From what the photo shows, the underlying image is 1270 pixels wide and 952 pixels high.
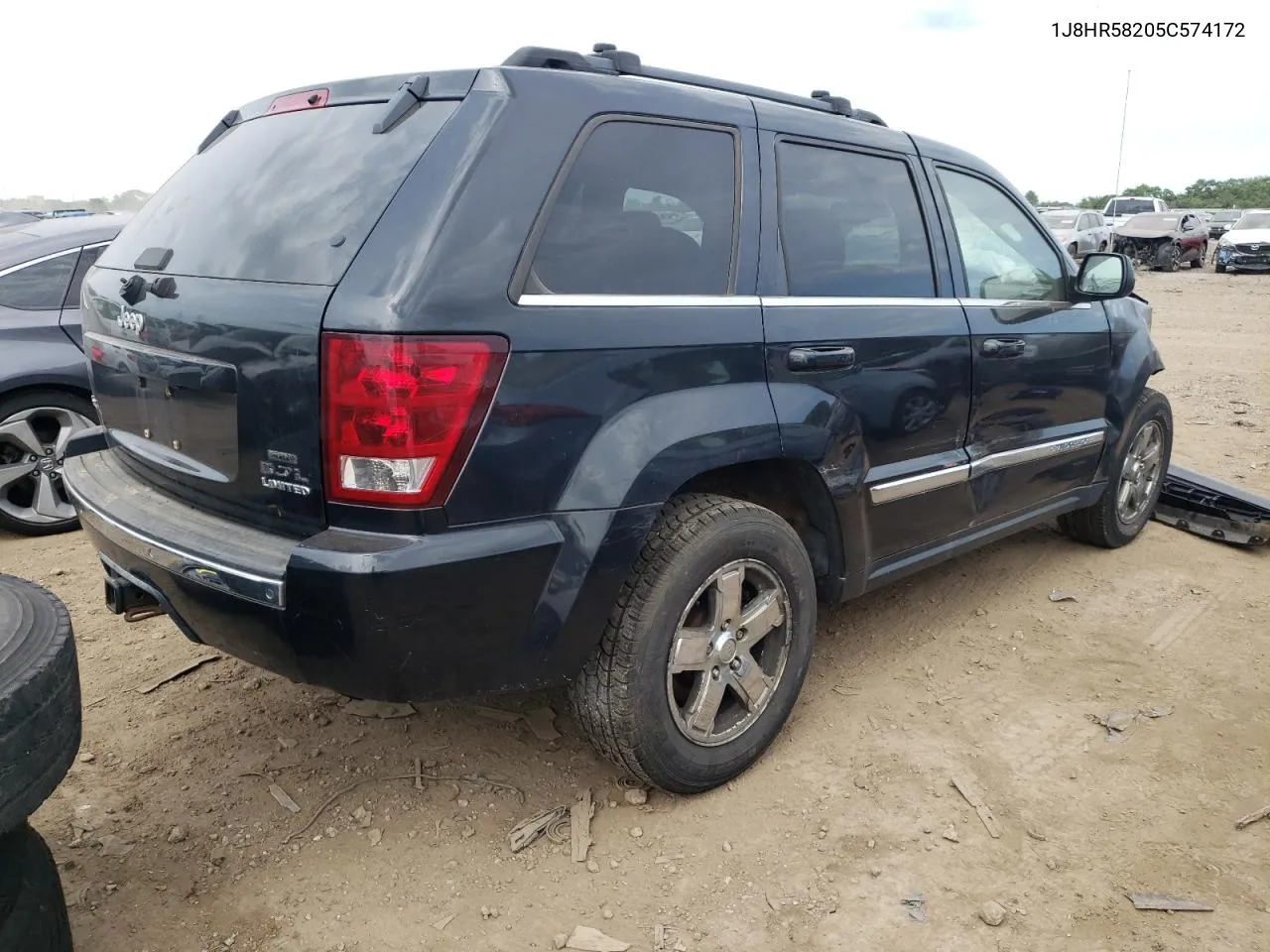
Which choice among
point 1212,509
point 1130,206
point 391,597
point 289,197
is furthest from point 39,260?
point 1130,206

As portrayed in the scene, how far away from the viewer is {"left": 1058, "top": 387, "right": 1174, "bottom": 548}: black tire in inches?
179

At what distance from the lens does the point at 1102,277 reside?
400 centimetres

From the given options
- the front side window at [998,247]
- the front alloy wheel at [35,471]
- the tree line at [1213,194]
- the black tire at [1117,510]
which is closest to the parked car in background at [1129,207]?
the tree line at [1213,194]

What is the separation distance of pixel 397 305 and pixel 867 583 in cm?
188

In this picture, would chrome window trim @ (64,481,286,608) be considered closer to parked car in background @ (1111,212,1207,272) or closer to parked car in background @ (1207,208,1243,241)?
parked car in background @ (1111,212,1207,272)

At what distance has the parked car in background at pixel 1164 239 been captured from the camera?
24156mm

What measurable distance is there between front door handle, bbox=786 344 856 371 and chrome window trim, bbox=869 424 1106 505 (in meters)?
0.44

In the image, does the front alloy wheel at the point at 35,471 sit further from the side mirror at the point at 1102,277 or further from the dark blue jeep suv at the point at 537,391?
the side mirror at the point at 1102,277

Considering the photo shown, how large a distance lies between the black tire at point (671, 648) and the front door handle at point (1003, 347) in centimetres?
115

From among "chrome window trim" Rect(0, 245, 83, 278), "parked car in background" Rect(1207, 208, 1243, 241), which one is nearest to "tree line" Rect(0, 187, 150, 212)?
"chrome window trim" Rect(0, 245, 83, 278)

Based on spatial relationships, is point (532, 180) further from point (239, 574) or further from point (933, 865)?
point (933, 865)

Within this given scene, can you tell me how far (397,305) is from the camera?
2.02 meters

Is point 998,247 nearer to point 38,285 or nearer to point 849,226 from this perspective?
point 849,226

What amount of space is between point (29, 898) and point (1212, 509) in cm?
525
